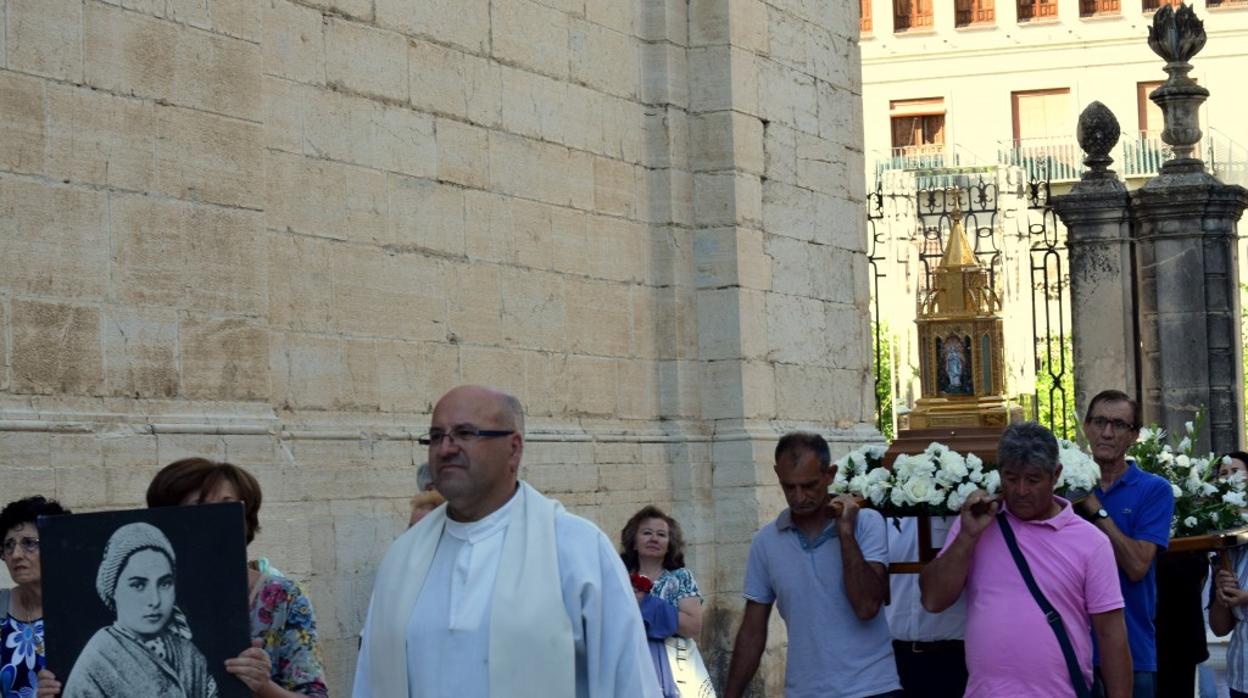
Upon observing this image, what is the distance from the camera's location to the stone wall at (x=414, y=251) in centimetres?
790

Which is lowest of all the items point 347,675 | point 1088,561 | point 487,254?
point 347,675

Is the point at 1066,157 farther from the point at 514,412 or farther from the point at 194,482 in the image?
the point at 514,412

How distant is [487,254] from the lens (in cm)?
1115

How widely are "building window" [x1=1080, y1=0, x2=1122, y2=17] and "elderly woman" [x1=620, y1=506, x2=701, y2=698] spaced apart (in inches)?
1738

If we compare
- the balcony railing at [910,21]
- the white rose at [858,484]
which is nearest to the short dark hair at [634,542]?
the white rose at [858,484]

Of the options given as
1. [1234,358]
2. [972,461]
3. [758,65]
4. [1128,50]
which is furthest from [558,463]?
[1128,50]

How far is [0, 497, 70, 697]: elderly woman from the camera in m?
6.16

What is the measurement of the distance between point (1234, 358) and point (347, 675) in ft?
34.1

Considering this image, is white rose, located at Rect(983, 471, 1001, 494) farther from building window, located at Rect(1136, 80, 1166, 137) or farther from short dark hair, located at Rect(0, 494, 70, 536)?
building window, located at Rect(1136, 80, 1166, 137)

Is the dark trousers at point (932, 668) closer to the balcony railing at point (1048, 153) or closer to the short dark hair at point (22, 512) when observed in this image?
the short dark hair at point (22, 512)

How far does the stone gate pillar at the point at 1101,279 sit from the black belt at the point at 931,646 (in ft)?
34.4

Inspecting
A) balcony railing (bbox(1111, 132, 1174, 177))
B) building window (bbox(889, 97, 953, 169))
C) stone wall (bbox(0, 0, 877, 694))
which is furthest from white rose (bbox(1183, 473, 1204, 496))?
building window (bbox(889, 97, 953, 169))

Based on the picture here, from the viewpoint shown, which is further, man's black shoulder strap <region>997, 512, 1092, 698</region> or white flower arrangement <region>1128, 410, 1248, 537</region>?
white flower arrangement <region>1128, 410, 1248, 537</region>

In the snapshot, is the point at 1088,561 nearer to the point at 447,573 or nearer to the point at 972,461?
the point at 972,461
